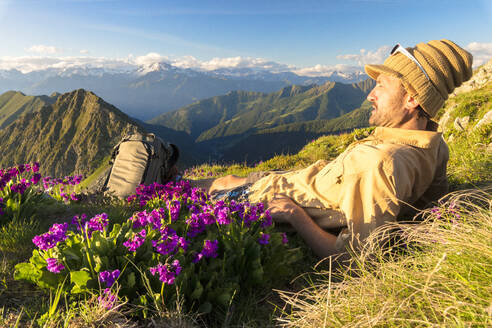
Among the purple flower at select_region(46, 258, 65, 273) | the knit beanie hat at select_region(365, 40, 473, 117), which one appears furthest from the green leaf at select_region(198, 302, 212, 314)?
the knit beanie hat at select_region(365, 40, 473, 117)

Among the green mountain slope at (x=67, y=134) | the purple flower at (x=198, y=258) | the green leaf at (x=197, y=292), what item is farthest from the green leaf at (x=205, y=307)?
the green mountain slope at (x=67, y=134)

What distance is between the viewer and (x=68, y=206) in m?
4.80

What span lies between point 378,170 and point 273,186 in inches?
71.8

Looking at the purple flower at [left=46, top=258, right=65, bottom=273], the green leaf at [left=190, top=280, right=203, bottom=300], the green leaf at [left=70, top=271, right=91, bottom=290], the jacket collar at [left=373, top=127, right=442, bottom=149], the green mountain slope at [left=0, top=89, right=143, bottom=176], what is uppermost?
the jacket collar at [left=373, top=127, right=442, bottom=149]

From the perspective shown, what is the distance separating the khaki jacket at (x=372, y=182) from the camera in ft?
9.34

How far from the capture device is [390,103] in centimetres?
360

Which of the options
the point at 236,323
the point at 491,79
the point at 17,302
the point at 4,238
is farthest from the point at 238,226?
the point at 491,79

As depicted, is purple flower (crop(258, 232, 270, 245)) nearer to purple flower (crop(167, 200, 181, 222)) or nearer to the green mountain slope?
purple flower (crop(167, 200, 181, 222))

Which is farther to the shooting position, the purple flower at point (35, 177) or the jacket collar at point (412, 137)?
the purple flower at point (35, 177)

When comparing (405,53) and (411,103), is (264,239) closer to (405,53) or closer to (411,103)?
(411,103)

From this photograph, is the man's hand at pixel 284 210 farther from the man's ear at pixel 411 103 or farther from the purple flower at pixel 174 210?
the man's ear at pixel 411 103

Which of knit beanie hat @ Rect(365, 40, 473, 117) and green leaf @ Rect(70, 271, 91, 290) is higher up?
knit beanie hat @ Rect(365, 40, 473, 117)

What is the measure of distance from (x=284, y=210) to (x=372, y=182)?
117 centimetres

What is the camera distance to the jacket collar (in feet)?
10.8
